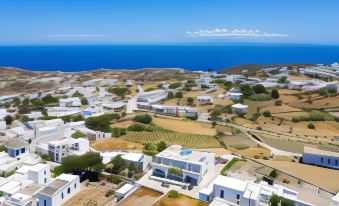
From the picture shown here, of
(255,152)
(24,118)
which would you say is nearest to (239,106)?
(255,152)

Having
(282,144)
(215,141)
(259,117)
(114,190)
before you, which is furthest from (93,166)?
(259,117)

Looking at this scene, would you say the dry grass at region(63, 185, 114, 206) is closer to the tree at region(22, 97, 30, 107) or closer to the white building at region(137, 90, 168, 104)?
the white building at region(137, 90, 168, 104)

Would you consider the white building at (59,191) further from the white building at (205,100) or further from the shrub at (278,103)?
the shrub at (278,103)

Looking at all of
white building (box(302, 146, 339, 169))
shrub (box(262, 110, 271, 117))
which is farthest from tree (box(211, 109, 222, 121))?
white building (box(302, 146, 339, 169))

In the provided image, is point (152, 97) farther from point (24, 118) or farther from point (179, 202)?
point (179, 202)

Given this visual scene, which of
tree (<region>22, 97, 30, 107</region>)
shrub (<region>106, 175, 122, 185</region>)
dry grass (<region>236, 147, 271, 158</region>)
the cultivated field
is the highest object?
dry grass (<region>236, 147, 271, 158</region>)

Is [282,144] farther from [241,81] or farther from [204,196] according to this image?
[241,81]
